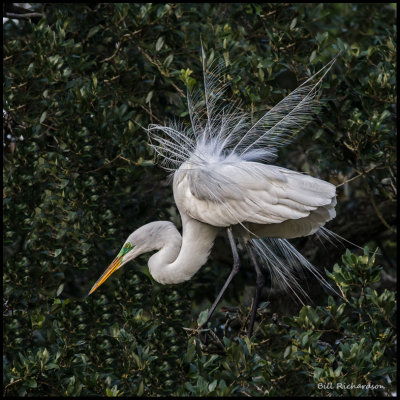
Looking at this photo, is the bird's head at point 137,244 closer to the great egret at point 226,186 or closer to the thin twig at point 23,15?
the great egret at point 226,186

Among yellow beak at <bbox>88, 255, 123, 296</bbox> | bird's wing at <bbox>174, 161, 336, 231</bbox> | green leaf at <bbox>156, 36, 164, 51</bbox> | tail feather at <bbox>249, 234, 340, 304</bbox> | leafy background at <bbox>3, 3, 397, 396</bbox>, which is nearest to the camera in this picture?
leafy background at <bbox>3, 3, 397, 396</bbox>

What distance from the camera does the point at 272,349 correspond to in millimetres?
2967

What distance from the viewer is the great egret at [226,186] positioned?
3.04m

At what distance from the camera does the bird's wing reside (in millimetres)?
2973

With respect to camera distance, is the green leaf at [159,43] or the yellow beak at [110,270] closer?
the yellow beak at [110,270]

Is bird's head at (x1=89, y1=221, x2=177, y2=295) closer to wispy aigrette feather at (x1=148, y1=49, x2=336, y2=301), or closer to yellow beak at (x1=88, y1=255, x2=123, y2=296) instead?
yellow beak at (x1=88, y1=255, x2=123, y2=296)

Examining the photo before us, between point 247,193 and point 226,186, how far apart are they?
104 millimetres

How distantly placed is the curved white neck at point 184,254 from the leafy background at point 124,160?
106mm

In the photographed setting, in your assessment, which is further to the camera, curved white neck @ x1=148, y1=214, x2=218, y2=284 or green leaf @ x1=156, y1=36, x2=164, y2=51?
green leaf @ x1=156, y1=36, x2=164, y2=51

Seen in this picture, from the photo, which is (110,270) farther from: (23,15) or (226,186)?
(23,15)

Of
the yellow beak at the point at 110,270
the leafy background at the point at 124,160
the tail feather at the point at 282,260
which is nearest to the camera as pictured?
the leafy background at the point at 124,160

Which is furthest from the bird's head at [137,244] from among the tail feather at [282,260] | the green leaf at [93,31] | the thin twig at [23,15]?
the thin twig at [23,15]

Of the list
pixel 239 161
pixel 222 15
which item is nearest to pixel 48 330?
pixel 239 161

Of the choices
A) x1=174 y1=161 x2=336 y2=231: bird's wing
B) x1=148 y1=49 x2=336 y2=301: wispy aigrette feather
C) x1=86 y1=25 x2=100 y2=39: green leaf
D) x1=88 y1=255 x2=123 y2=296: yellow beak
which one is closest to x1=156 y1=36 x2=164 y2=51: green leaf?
x1=148 y1=49 x2=336 y2=301: wispy aigrette feather
